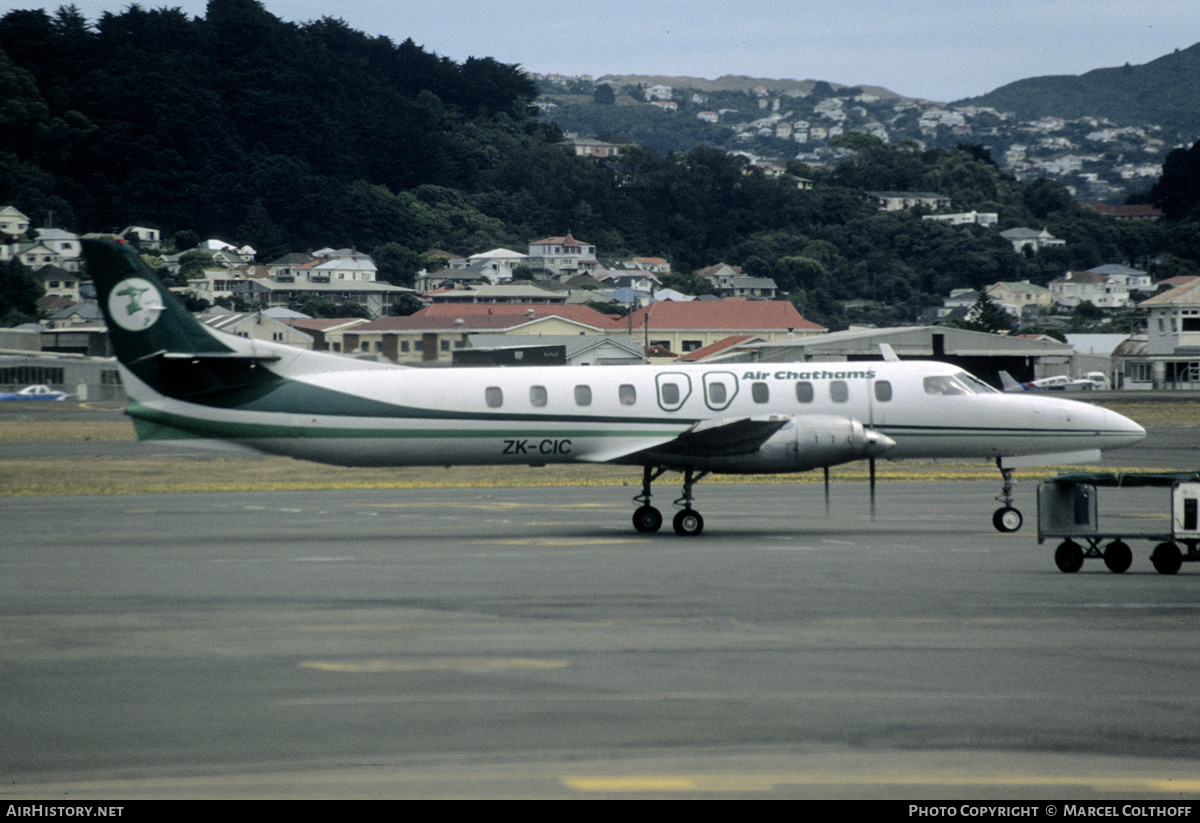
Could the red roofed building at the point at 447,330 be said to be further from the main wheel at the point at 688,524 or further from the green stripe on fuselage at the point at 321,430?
Answer: the main wheel at the point at 688,524

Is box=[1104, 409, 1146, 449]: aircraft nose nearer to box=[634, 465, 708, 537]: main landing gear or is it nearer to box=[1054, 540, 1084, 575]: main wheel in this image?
box=[1054, 540, 1084, 575]: main wheel

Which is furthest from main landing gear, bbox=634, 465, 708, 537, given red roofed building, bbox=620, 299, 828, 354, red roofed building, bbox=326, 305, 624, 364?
red roofed building, bbox=620, 299, 828, 354

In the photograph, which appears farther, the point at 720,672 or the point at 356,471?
the point at 356,471

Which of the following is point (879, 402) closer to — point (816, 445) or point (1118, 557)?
point (816, 445)

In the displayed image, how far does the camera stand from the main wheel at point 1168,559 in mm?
17750

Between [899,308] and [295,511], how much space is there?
15094 centimetres

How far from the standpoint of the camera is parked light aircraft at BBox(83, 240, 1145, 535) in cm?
2303

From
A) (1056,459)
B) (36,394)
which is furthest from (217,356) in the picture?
(36,394)

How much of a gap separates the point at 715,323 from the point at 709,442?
8758 centimetres

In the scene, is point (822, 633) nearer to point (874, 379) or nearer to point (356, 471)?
point (874, 379)

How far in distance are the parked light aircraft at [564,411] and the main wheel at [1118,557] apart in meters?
5.19

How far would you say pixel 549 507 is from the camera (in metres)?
28.9
